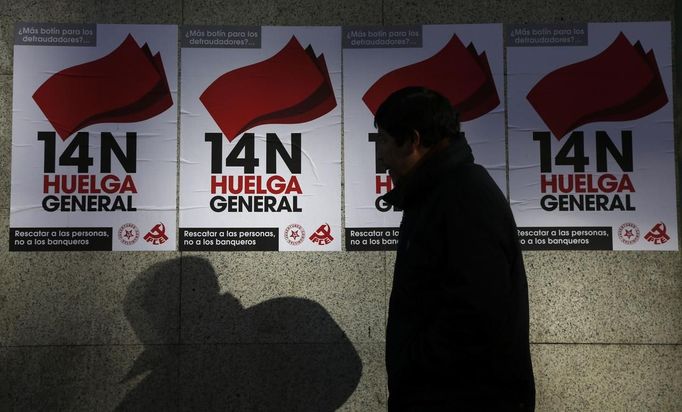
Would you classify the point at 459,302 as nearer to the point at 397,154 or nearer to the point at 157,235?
the point at 397,154

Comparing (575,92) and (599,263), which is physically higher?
(575,92)

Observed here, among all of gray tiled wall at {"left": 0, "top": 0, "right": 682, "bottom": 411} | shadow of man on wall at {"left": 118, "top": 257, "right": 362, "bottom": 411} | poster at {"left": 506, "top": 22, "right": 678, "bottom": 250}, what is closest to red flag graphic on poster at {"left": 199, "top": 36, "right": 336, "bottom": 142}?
gray tiled wall at {"left": 0, "top": 0, "right": 682, "bottom": 411}

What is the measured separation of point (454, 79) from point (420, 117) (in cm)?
261

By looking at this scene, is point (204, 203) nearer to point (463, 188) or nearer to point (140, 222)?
point (140, 222)

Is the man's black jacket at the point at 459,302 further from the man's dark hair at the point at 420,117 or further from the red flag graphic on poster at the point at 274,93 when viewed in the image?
the red flag graphic on poster at the point at 274,93

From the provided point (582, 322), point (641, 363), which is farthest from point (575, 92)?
point (641, 363)

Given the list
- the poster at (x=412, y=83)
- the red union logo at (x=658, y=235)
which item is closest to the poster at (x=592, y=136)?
the red union logo at (x=658, y=235)

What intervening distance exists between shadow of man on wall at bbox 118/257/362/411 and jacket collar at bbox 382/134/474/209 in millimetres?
2479

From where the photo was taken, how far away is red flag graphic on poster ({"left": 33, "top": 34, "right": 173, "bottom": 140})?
4.62 metres

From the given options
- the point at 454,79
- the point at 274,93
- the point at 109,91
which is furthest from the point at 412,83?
the point at 109,91

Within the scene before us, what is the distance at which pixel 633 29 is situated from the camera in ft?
15.3

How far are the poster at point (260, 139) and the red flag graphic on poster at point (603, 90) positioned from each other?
1.48 m

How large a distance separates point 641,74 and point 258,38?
2686mm

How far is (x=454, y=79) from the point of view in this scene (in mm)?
4641
